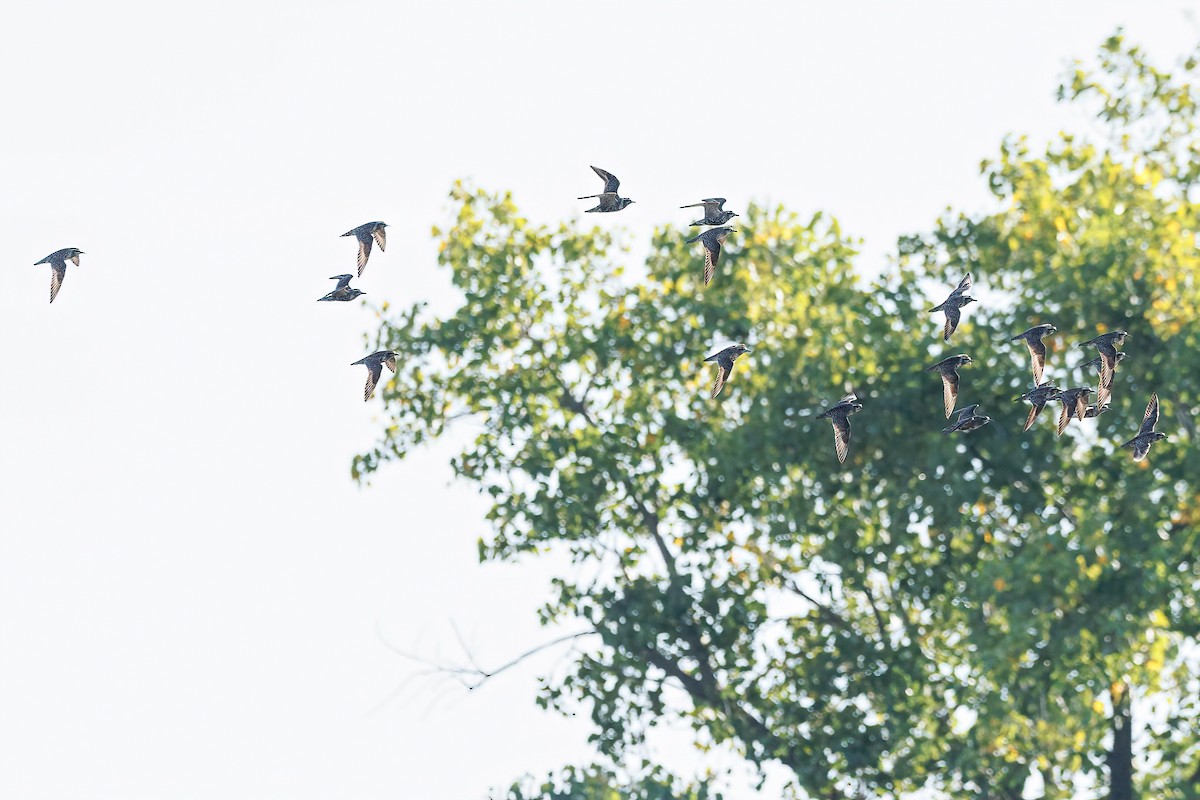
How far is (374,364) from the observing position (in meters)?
17.4

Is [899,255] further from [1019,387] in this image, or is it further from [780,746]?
[780,746]

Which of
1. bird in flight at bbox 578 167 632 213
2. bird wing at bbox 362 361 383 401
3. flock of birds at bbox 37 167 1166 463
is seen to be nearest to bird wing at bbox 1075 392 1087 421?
flock of birds at bbox 37 167 1166 463

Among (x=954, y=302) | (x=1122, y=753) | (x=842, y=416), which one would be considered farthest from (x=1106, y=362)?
(x=1122, y=753)

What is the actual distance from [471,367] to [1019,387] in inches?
305

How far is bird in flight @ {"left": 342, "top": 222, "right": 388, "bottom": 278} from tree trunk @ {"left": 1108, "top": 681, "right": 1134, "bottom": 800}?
37.3 ft

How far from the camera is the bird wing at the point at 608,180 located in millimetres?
15828

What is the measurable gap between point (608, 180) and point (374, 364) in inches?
123

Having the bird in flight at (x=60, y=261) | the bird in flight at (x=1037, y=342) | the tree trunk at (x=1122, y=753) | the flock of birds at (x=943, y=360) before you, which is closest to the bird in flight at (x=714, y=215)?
the flock of birds at (x=943, y=360)

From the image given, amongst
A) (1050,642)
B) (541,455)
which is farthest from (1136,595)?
(541,455)

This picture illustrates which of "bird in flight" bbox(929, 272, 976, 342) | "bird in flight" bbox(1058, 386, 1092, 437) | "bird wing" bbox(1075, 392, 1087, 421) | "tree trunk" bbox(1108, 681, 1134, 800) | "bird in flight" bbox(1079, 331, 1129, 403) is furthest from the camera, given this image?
"tree trunk" bbox(1108, 681, 1134, 800)

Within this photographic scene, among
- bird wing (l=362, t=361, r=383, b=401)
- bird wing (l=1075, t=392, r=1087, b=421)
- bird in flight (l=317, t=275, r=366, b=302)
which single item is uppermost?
bird wing (l=362, t=361, r=383, b=401)

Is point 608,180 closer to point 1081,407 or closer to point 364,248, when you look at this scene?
point 364,248

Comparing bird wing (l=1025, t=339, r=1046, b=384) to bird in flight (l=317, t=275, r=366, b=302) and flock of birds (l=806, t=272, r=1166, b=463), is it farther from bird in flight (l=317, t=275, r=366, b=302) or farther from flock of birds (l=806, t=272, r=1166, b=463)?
bird in flight (l=317, t=275, r=366, b=302)

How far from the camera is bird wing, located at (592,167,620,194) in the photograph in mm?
15828
